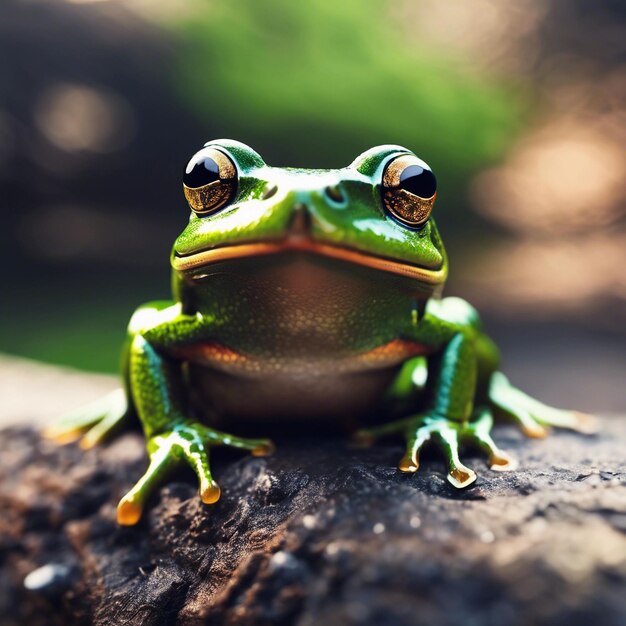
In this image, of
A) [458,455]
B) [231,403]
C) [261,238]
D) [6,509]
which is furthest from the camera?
[6,509]

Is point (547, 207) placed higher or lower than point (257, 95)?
lower

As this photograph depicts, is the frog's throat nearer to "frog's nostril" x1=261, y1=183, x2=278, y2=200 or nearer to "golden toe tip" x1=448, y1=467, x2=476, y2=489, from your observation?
"frog's nostril" x1=261, y1=183, x2=278, y2=200

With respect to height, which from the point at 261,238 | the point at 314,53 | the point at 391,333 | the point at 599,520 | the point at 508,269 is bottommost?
the point at 508,269

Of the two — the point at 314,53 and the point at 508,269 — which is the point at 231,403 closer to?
the point at 314,53

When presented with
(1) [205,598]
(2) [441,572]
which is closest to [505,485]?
(2) [441,572]

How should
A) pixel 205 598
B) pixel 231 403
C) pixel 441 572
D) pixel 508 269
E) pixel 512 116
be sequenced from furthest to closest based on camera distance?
pixel 508 269 < pixel 512 116 < pixel 231 403 < pixel 205 598 < pixel 441 572

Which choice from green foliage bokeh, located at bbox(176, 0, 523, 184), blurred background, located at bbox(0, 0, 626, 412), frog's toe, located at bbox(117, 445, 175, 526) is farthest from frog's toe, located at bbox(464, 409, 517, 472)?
green foliage bokeh, located at bbox(176, 0, 523, 184)
